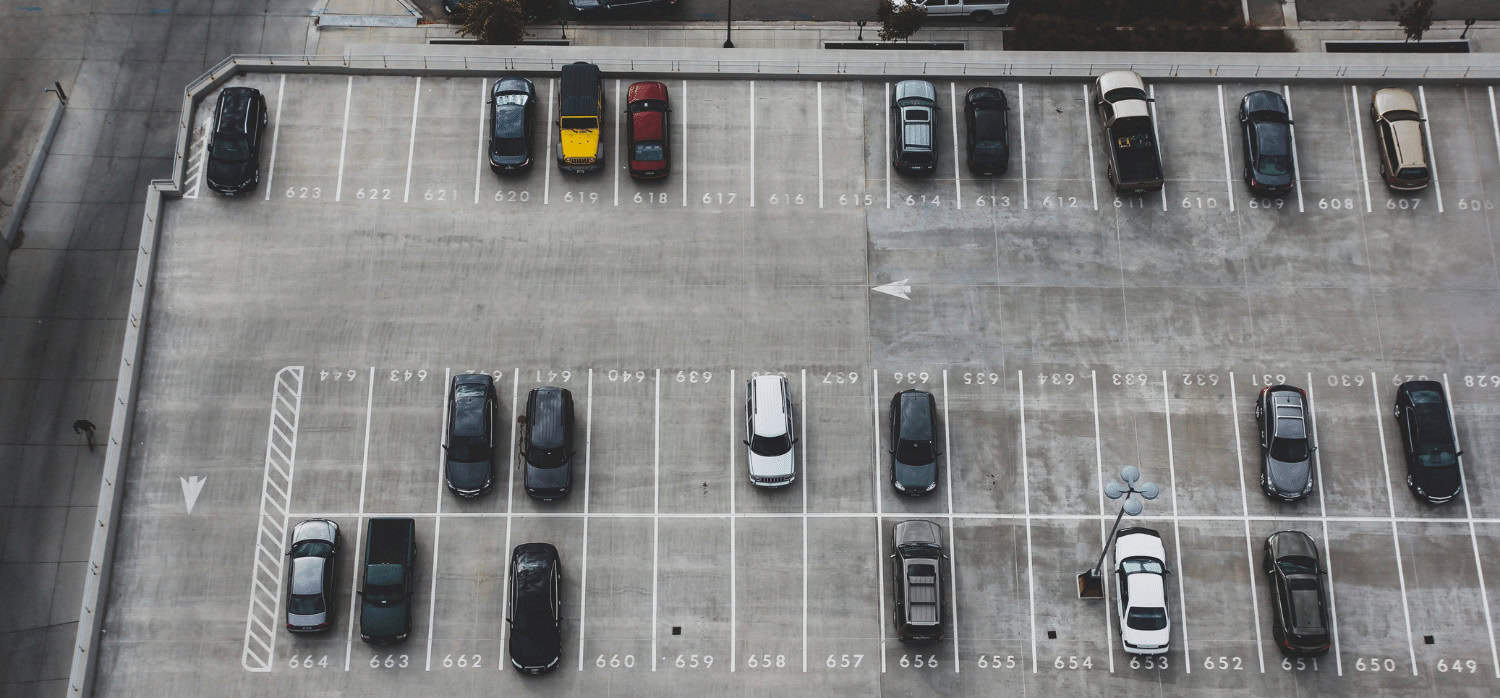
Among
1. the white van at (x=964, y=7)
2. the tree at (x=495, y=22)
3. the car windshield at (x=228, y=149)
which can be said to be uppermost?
the white van at (x=964, y=7)

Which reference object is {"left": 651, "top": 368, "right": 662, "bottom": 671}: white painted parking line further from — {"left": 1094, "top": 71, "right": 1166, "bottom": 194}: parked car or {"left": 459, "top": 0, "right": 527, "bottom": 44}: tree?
{"left": 1094, "top": 71, "right": 1166, "bottom": 194}: parked car

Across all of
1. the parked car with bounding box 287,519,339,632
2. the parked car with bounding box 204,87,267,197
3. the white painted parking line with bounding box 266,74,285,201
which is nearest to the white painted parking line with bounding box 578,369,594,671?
the parked car with bounding box 287,519,339,632

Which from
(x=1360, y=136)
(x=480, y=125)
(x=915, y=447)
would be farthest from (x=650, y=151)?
(x=1360, y=136)

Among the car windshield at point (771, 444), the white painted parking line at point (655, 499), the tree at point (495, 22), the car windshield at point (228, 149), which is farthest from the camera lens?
the tree at point (495, 22)

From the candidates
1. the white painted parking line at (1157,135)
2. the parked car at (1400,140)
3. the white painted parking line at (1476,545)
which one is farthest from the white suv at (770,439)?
the parked car at (1400,140)

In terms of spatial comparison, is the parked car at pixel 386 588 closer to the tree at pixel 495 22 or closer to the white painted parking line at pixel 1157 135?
the tree at pixel 495 22

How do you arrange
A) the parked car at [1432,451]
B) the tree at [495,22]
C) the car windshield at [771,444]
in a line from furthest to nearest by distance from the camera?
1. the tree at [495,22]
2. the parked car at [1432,451]
3. the car windshield at [771,444]

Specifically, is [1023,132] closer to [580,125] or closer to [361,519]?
[580,125]

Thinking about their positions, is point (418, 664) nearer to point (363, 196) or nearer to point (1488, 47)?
point (363, 196)
